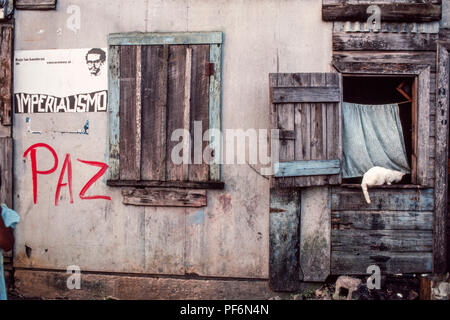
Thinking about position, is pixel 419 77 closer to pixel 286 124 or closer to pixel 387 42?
pixel 387 42

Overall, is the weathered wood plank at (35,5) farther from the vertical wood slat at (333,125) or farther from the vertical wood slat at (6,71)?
the vertical wood slat at (333,125)

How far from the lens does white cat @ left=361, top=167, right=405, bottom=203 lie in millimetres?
4238

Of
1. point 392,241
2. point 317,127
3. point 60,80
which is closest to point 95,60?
point 60,80

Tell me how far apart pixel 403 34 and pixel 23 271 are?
547cm

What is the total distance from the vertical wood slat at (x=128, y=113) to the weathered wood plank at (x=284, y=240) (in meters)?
1.75

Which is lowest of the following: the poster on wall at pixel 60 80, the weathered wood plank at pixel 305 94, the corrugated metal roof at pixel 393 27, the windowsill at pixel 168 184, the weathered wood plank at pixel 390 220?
the weathered wood plank at pixel 390 220

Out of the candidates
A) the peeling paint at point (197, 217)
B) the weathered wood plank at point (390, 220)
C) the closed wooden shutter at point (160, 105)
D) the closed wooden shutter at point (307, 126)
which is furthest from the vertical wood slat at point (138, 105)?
the weathered wood plank at point (390, 220)

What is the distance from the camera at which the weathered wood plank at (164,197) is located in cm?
440

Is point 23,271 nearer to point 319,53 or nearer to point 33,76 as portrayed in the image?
point 33,76

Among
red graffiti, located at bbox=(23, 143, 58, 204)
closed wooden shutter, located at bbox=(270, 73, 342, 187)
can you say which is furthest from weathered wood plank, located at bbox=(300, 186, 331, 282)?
red graffiti, located at bbox=(23, 143, 58, 204)

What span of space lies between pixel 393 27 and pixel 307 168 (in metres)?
1.97

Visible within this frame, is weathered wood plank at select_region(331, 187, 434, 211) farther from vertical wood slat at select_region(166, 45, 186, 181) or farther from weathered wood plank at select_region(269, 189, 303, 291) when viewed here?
vertical wood slat at select_region(166, 45, 186, 181)

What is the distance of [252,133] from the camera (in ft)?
14.4

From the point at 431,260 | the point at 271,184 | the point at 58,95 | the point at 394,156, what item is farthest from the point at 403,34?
the point at 58,95
